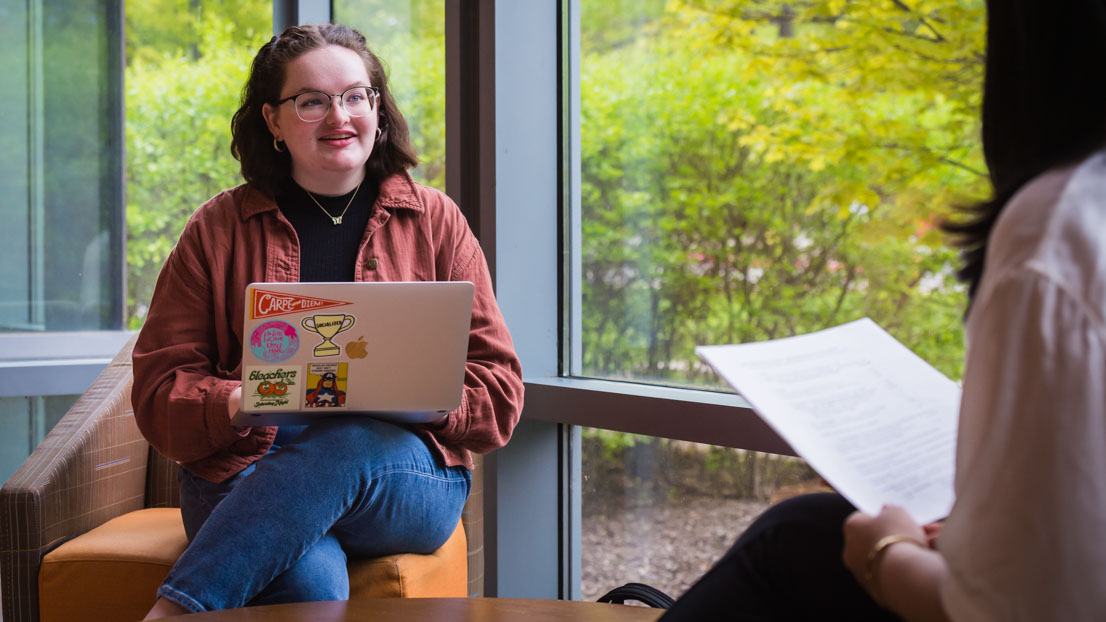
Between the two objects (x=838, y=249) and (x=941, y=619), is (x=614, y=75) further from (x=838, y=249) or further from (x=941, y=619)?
(x=941, y=619)

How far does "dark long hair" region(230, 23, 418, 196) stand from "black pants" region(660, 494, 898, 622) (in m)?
1.29

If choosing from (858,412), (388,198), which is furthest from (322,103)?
(858,412)

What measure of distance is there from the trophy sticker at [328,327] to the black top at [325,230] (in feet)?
1.29

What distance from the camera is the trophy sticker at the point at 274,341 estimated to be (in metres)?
1.39

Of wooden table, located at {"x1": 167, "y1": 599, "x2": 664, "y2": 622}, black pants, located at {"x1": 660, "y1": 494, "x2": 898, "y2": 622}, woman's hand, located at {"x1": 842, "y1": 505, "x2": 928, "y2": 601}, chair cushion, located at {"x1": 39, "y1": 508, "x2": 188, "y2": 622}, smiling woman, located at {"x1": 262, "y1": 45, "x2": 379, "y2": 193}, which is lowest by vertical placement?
chair cushion, located at {"x1": 39, "y1": 508, "x2": 188, "y2": 622}

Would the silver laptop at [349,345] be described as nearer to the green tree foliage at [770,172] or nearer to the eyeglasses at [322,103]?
the eyeglasses at [322,103]

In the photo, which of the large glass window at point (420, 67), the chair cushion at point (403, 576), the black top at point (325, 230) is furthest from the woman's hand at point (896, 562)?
the large glass window at point (420, 67)

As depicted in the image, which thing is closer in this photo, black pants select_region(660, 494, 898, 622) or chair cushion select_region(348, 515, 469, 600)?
black pants select_region(660, 494, 898, 622)

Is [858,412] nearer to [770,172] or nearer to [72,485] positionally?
[770,172]

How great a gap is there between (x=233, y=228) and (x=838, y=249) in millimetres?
1248

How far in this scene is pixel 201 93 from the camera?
10.2ft

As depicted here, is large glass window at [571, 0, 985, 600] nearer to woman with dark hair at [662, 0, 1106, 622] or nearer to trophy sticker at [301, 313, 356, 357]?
trophy sticker at [301, 313, 356, 357]

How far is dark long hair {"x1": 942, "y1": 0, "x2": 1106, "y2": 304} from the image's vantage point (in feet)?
2.19

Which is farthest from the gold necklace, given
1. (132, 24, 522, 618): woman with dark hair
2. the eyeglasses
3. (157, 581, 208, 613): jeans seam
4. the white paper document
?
the white paper document
